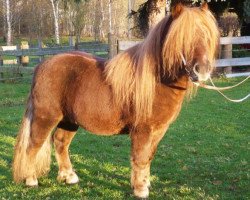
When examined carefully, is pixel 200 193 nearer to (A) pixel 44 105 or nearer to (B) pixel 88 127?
(B) pixel 88 127

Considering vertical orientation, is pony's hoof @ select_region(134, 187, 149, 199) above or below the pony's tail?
below

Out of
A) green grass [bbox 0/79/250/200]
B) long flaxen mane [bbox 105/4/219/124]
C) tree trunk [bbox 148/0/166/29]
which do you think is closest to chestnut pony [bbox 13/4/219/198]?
long flaxen mane [bbox 105/4/219/124]

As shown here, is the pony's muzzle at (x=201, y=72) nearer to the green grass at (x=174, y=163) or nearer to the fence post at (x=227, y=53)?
the green grass at (x=174, y=163)

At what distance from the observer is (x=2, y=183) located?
6.00m

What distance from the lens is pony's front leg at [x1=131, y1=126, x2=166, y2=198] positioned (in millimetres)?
5000

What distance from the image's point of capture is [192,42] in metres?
4.38

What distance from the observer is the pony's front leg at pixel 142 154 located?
16.4 ft

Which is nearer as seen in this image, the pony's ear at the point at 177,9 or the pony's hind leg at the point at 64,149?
the pony's ear at the point at 177,9

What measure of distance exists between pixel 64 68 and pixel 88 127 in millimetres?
862

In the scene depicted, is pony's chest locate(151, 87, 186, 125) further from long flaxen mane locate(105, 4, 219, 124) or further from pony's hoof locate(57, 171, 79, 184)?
pony's hoof locate(57, 171, 79, 184)

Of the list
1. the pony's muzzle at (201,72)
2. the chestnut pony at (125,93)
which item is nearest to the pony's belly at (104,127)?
the chestnut pony at (125,93)

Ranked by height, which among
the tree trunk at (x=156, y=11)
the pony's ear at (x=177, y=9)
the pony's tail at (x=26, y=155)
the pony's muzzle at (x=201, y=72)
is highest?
the tree trunk at (x=156, y=11)

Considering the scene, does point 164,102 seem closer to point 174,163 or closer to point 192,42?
point 192,42

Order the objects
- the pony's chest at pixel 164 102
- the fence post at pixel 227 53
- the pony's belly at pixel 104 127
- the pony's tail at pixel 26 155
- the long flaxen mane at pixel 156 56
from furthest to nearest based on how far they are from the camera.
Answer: the fence post at pixel 227 53
the pony's tail at pixel 26 155
the pony's belly at pixel 104 127
the pony's chest at pixel 164 102
the long flaxen mane at pixel 156 56
